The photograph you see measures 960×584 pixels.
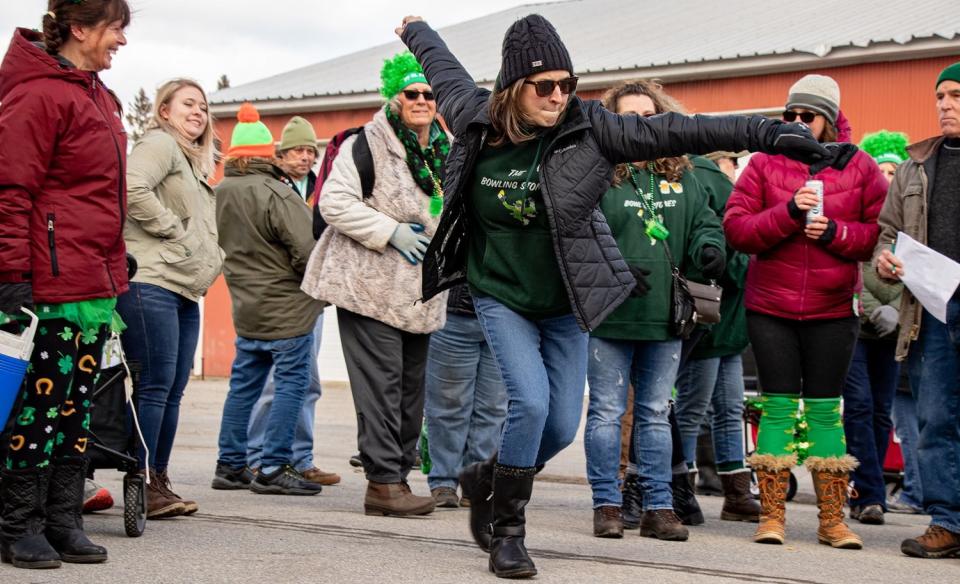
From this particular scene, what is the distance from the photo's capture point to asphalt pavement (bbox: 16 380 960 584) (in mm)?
5133

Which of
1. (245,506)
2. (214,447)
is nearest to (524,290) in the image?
(245,506)

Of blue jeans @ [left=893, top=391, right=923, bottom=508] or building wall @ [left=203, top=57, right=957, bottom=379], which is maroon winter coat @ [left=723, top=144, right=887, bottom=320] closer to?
blue jeans @ [left=893, top=391, right=923, bottom=508]

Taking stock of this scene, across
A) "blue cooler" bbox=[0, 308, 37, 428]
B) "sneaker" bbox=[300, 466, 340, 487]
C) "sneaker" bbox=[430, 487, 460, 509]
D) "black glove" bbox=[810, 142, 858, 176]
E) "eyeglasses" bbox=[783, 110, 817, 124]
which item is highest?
"eyeglasses" bbox=[783, 110, 817, 124]

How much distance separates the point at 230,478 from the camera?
8328 millimetres

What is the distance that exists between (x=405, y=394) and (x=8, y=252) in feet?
9.26

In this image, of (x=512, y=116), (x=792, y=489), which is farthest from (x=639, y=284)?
(x=792, y=489)

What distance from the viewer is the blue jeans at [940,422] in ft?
20.5

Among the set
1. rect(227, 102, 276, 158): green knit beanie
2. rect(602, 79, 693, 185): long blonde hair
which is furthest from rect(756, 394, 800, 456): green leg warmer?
rect(227, 102, 276, 158): green knit beanie

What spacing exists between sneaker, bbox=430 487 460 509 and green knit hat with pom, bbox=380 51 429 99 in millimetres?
2171

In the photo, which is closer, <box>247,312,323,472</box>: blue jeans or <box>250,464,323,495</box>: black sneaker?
<box>250,464,323,495</box>: black sneaker

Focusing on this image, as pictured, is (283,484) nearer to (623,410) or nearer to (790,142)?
(623,410)

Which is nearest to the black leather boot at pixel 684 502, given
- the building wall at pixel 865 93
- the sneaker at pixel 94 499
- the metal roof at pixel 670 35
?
the sneaker at pixel 94 499

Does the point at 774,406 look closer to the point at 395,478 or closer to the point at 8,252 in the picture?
the point at 395,478

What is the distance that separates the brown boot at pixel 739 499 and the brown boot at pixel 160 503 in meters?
2.93
